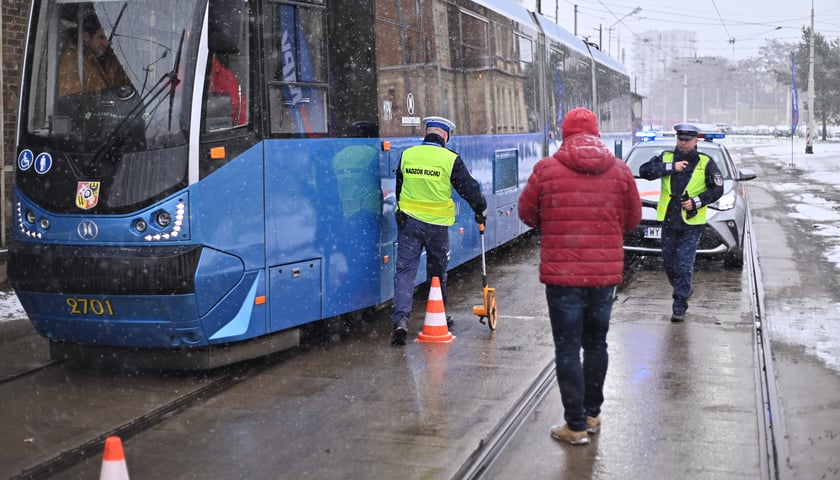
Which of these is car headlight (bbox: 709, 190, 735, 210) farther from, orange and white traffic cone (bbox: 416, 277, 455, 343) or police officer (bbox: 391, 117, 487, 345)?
orange and white traffic cone (bbox: 416, 277, 455, 343)

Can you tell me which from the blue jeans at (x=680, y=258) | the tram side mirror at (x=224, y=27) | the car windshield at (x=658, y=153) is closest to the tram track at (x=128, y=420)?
the tram side mirror at (x=224, y=27)

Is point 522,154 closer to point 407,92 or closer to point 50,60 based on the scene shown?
point 407,92

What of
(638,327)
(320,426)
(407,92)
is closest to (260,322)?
(320,426)

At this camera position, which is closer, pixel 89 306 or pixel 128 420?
pixel 128 420

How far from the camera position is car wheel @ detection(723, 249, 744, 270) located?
Answer: 42.9 feet

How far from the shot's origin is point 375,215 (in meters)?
8.92

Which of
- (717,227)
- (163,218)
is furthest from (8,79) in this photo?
(717,227)

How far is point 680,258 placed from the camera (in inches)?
388

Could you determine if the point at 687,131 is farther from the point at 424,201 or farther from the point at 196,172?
the point at 196,172

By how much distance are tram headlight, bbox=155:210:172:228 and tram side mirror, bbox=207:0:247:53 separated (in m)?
1.15

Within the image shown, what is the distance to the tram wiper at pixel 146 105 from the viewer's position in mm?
7098

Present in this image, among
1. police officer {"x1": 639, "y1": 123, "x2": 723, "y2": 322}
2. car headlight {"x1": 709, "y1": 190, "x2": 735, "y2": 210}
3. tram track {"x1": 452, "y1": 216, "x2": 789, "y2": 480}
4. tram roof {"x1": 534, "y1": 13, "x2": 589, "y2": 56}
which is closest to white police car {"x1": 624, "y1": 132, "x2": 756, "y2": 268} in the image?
car headlight {"x1": 709, "y1": 190, "x2": 735, "y2": 210}

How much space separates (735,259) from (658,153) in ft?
7.91

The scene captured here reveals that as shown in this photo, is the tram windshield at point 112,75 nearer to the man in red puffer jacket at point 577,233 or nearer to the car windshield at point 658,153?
the man in red puffer jacket at point 577,233
